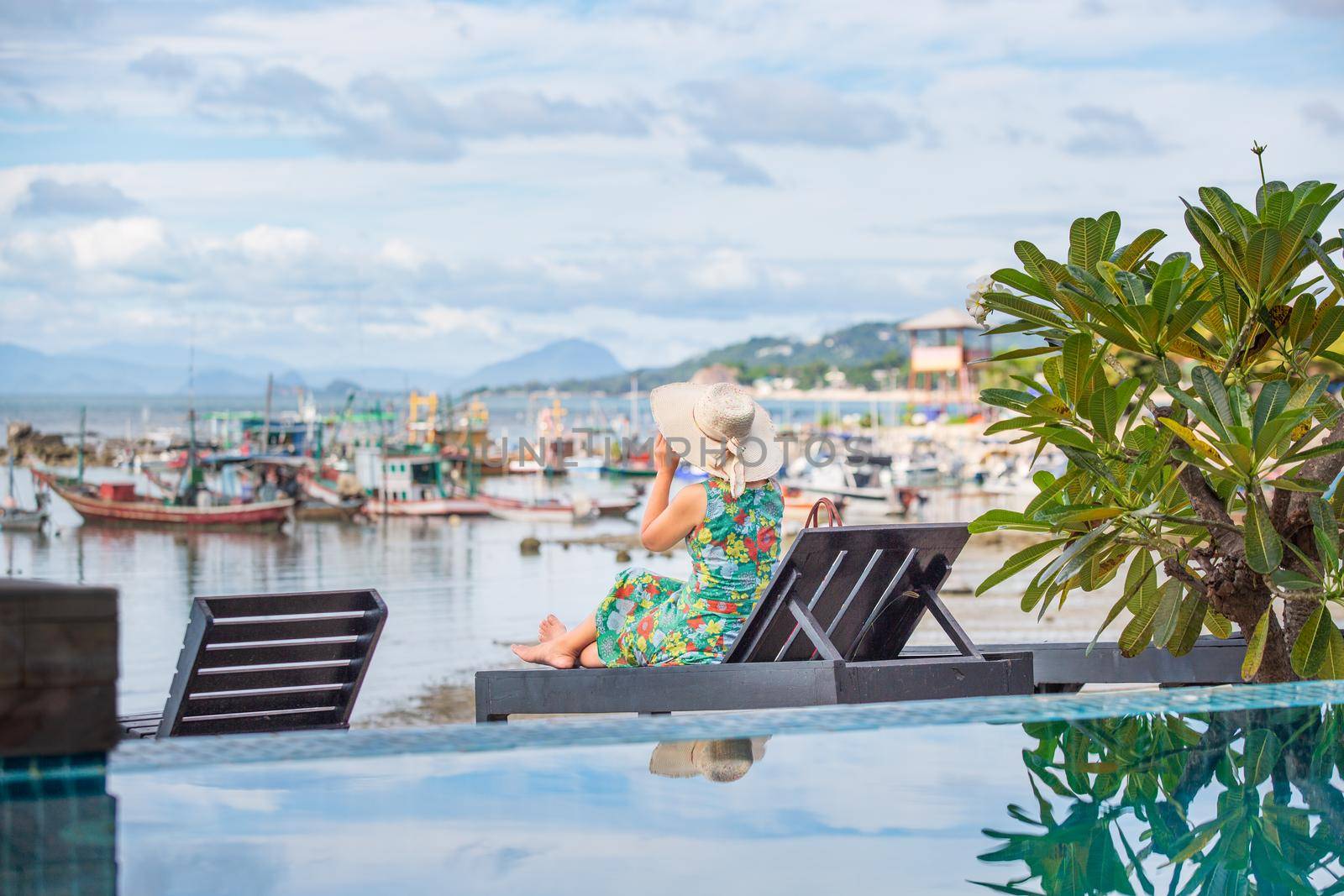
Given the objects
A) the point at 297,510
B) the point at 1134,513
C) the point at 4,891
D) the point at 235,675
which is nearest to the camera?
the point at 4,891

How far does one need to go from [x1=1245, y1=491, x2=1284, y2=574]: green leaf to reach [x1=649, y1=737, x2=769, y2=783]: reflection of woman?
169cm

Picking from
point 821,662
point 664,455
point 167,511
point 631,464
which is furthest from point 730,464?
point 631,464

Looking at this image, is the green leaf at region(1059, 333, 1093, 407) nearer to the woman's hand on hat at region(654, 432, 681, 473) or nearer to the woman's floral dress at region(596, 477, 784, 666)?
the woman's floral dress at region(596, 477, 784, 666)

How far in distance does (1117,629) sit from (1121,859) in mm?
17699

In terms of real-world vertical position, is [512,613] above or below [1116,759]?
below

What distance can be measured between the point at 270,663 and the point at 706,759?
206cm

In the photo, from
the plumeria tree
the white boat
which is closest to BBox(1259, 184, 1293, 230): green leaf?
the plumeria tree

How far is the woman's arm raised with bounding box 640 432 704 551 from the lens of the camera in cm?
456

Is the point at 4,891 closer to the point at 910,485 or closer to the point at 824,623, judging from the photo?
the point at 824,623

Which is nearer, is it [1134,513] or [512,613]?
[1134,513]

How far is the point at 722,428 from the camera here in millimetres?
4652

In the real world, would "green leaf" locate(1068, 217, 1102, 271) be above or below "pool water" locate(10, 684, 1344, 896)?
above

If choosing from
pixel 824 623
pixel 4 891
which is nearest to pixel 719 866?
pixel 4 891

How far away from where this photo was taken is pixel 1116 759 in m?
3.05
